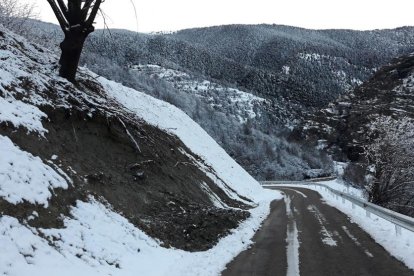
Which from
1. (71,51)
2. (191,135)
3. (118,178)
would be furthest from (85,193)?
(191,135)

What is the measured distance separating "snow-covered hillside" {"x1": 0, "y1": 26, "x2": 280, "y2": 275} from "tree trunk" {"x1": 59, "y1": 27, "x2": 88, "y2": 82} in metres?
0.42

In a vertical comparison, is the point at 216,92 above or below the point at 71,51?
above

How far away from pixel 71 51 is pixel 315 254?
9.99m

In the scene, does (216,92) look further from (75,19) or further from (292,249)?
(292,249)

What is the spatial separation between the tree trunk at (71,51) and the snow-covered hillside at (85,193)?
0.42 meters

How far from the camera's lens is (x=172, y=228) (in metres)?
11.9

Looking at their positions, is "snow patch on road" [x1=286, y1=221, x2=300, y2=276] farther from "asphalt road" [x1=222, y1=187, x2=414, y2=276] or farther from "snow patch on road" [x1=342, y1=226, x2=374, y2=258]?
"snow patch on road" [x1=342, y1=226, x2=374, y2=258]

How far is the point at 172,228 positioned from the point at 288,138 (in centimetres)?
13799

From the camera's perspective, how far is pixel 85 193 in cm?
1058

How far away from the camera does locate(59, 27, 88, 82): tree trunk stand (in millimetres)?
14266

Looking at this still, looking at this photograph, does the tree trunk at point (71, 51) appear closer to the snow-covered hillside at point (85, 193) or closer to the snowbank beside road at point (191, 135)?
the snow-covered hillside at point (85, 193)

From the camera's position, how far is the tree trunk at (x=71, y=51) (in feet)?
46.8

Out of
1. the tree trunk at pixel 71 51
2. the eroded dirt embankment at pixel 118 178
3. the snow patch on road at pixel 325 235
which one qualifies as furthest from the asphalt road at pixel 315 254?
the tree trunk at pixel 71 51

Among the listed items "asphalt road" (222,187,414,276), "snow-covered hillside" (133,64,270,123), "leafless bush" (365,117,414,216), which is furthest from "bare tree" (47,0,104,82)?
"snow-covered hillside" (133,64,270,123)
